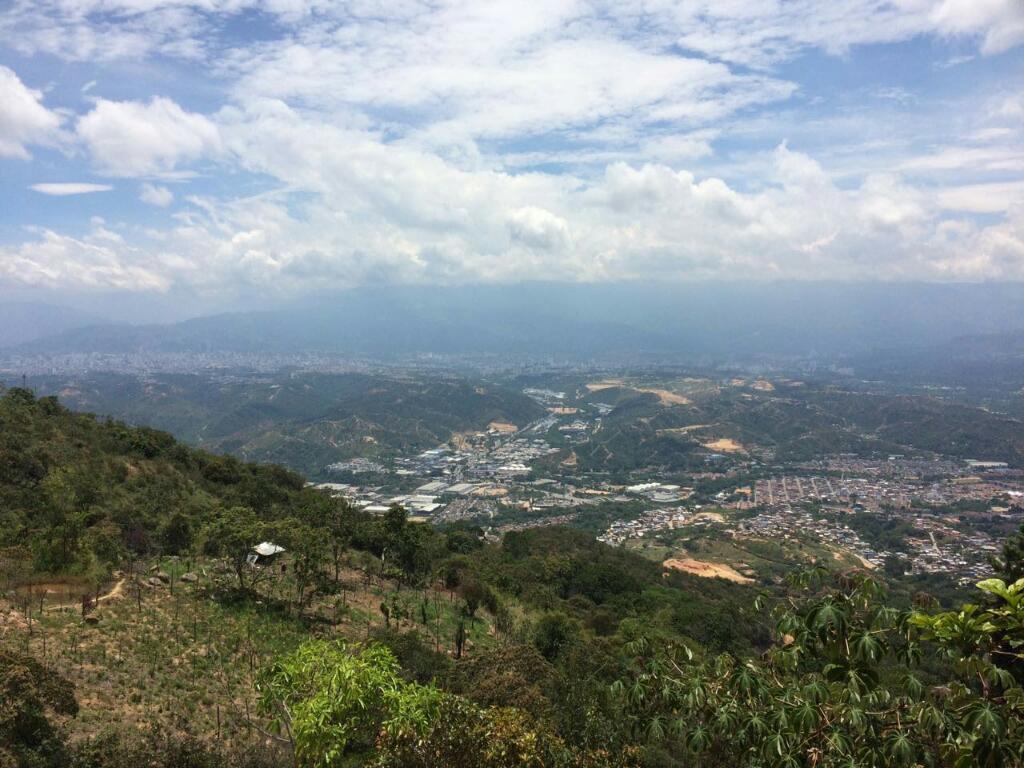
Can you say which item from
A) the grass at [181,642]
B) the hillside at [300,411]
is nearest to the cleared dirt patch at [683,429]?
the hillside at [300,411]

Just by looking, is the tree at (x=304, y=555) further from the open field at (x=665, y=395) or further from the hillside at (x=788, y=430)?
the open field at (x=665, y=395)

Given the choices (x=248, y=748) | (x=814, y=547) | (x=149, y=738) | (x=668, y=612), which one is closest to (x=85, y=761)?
(x=149, y=738)

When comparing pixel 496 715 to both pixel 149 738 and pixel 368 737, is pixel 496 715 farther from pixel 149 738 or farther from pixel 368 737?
pixel 149 738

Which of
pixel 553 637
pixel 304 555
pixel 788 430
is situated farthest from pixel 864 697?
pixel 788 430

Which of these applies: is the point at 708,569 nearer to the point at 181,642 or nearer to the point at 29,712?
the point at 181,642

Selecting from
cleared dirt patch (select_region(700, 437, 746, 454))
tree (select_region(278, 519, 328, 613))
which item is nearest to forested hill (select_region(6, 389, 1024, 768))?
tree (select_region(278, 519, 328, 613))
